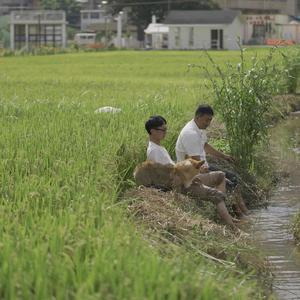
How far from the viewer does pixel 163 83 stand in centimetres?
2066

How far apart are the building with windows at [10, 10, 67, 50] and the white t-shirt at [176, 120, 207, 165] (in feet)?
205

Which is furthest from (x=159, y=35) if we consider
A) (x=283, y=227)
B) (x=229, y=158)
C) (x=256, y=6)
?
(x=283, y=227)

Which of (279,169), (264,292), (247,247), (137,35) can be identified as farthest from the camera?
(137,35)

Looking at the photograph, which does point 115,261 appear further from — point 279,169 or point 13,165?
point 279,169

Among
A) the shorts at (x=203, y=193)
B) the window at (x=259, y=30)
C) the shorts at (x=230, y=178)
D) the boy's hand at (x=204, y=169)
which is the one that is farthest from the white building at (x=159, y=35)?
the shorts at (x=203, y=193)

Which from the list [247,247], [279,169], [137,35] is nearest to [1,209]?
[247,247]

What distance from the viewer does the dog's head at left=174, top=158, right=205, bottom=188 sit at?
22.2ft

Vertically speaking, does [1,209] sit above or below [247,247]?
above

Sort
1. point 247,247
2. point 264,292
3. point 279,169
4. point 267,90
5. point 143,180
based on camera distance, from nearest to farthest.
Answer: point 264,292
point 247,247
point 143,180
point 267,90
point 279,169

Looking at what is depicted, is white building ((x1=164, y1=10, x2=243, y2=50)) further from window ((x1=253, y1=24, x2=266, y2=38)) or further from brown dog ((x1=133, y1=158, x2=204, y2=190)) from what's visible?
brown dog ((x1=133, y1=158, x2=204, y2=190))

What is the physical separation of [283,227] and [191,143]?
118 centimetres

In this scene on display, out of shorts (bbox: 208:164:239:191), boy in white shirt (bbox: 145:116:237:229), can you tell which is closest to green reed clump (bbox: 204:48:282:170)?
shorts (bbox: 208:164:239:191)

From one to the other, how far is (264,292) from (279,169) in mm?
5223

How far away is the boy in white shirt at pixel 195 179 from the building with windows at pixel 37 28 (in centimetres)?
6285
